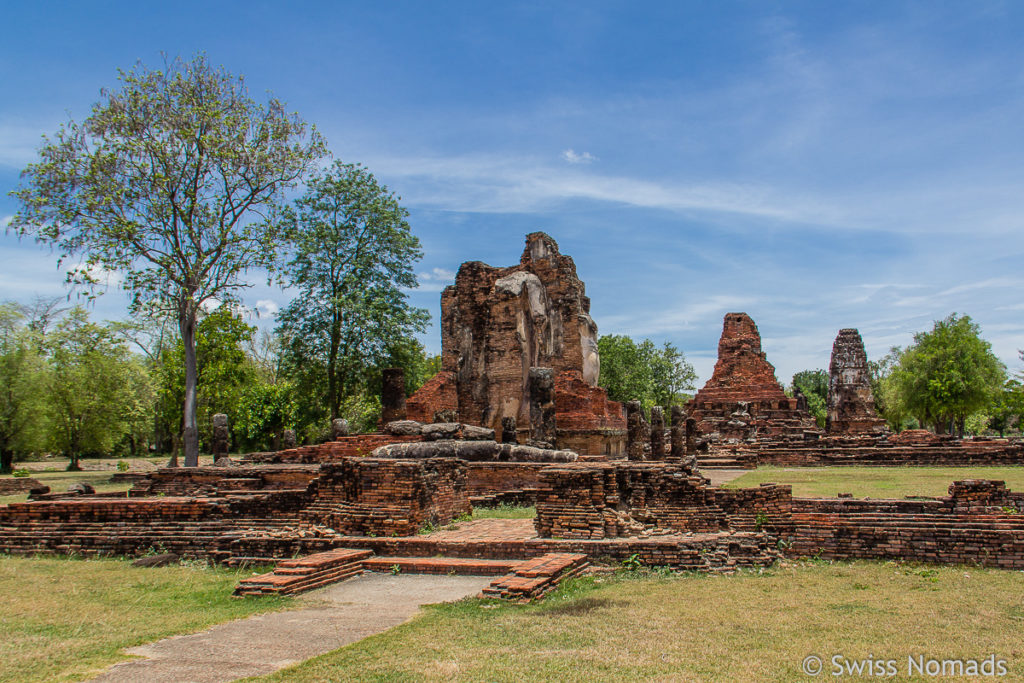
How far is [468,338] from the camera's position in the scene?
23875 millimetres

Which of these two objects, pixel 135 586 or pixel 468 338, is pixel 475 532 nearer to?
pixel 135 586

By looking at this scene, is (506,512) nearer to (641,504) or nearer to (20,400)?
(641,504)

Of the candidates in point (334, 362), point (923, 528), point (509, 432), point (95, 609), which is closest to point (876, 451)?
point (509, 432)

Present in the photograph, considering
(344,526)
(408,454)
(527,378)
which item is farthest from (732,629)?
(527,378)

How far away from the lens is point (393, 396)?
2434 centimetres

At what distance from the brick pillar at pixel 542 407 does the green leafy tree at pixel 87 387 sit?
2319 cm

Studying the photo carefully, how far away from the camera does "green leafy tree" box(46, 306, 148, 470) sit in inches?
1265

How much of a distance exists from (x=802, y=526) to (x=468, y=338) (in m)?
16.3

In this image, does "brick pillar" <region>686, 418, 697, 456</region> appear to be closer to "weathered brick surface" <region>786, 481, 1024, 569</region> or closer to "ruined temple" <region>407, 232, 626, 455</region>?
"ruined temple" <region>407, 232, 626, 455</region>

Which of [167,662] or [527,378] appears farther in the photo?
[527,378]

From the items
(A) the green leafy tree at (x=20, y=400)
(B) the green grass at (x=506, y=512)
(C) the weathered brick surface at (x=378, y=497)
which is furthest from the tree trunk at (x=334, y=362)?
(C) the weathered brick surface at (x=378, y=497)

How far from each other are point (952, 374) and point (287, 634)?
41.0 m

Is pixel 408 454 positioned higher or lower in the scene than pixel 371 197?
lower

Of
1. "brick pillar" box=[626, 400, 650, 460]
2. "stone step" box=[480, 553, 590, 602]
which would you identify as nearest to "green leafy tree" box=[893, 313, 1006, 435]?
"brick pillar" box=[626, 400, 650, 460]
